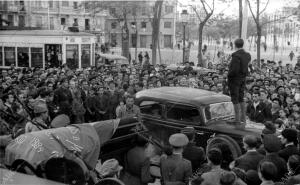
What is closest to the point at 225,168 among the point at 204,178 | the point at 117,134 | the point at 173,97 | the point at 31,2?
the point at 204,178

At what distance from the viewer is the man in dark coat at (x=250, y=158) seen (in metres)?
6.12

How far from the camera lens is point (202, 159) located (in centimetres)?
654

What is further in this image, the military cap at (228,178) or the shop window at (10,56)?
the shop window at (10,56)

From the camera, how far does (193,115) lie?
896 cm

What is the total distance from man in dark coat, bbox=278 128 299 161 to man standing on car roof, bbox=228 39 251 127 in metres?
2.27

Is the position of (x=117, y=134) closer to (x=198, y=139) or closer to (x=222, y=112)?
(x=198, y=139)

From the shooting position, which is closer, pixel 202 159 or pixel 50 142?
pixel 50 142

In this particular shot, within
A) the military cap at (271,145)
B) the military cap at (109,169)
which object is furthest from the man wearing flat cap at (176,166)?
the military cap at (271,145)

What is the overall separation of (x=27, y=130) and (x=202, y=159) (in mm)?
2754

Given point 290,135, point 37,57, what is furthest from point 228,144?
point 37,57

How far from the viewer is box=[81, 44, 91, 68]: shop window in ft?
81.7

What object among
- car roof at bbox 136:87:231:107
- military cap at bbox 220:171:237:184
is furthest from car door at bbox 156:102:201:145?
military cap at bbox 220:171:237:184

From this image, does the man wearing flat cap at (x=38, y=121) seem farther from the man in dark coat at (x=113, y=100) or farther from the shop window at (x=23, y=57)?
the shop window at (x=23, y=57)

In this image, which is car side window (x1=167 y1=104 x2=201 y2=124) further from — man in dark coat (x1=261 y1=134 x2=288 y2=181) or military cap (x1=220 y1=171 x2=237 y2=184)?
military cap (x1=220 y1=171 x2=237 y2=184)
